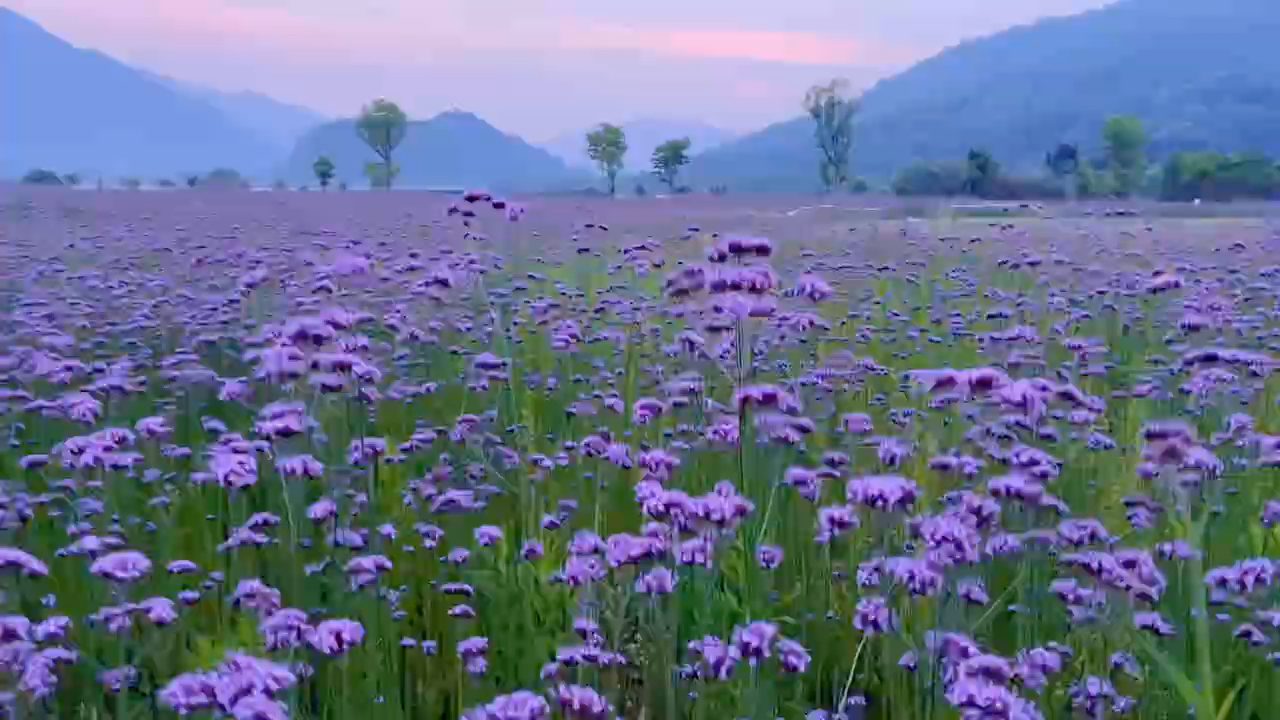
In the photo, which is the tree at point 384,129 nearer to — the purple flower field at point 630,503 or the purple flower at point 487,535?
the purple flower field at point 630,503

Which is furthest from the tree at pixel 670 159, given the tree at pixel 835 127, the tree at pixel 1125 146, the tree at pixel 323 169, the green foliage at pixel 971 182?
the tree at pixel 1125 146

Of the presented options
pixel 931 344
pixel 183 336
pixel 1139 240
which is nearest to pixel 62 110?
pixel 183 336

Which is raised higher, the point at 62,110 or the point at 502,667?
the point at 62,110

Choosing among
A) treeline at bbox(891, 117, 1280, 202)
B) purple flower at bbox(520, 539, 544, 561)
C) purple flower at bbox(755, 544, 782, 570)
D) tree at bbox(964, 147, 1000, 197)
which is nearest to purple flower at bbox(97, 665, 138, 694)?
purple flower at bbox(520, 539, 544, 561)

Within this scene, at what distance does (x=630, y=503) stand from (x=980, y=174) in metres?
18.1

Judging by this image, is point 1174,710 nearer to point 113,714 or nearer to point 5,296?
point 113,714

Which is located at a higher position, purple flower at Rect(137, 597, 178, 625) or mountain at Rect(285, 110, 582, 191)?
mountain at Rect(285, 110, 582, 191)

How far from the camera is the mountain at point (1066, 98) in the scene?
45812mm

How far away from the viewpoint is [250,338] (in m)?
4.72

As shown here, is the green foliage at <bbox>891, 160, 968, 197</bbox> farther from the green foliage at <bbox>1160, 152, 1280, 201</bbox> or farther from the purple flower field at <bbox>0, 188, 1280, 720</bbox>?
the purple flower field at <bbox>0, 188, 1280, 720</bbox>

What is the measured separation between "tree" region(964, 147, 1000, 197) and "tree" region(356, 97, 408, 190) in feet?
25.4

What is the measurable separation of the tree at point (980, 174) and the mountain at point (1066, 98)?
3.06ft

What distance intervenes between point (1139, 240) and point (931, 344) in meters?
5.57

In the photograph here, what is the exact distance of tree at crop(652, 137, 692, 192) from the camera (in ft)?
25.2
